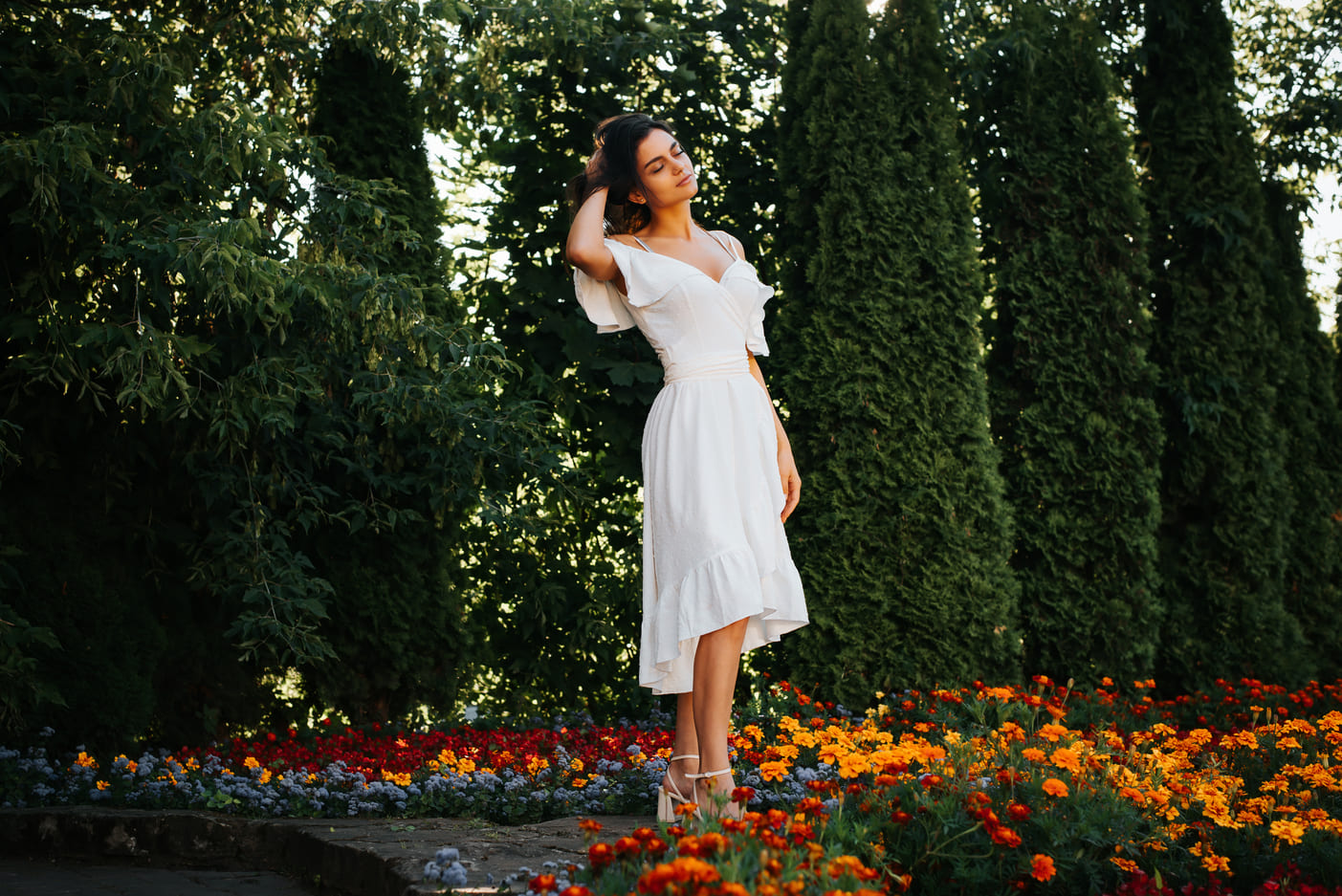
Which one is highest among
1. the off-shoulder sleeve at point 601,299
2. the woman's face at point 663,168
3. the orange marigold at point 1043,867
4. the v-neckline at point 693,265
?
the woman's face at point 663,168

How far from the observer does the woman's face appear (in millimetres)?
2771

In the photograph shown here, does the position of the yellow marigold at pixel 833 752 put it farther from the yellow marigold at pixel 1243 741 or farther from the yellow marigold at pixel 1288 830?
the yellow marigold at pixel 1243 741

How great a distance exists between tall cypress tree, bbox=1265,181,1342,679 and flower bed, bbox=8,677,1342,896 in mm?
1944

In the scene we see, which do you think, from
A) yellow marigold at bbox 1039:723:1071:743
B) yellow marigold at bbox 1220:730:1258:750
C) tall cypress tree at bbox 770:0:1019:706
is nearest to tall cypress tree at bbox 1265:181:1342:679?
tall cypress tree at bbox 770:0:1019:706

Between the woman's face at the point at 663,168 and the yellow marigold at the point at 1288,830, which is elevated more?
the woman's face at the point at 663,168

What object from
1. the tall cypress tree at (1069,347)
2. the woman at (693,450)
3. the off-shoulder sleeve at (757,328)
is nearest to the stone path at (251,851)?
the woman at (693,450)

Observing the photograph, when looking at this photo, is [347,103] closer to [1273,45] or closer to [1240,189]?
[1240,189]

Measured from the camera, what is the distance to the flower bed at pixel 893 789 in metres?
1.90

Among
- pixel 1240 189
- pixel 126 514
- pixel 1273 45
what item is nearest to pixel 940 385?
pixel 1240 189

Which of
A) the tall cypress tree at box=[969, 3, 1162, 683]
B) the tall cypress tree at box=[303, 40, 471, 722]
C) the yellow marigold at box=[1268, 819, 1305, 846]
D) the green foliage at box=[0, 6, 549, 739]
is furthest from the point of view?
the tall cypress tree at box=[969, 3, 1162, 683]

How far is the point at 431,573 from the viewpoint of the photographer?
16.7 feet

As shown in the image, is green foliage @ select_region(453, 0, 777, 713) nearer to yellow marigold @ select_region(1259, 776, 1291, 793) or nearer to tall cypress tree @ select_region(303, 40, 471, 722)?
tall cypress tree @ select_region(303, 40, 471, 722)

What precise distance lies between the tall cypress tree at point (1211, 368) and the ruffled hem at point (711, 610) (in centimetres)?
398

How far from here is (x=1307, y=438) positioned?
6617 millimetres
